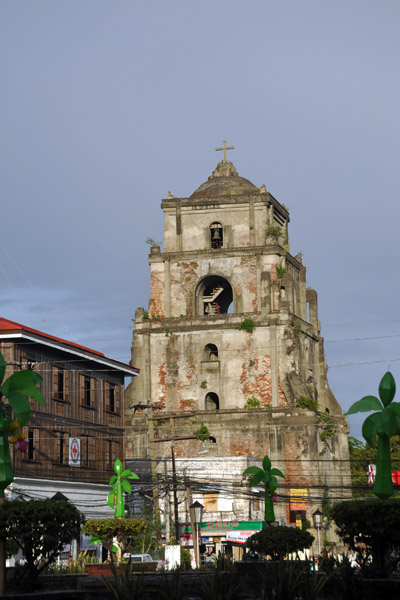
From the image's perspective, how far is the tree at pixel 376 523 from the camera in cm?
2258

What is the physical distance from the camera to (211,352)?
72.4 meters

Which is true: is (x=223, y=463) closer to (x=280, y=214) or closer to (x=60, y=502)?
(x=280, y=214)

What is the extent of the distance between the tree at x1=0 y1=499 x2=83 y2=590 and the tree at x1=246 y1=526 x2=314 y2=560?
949cm

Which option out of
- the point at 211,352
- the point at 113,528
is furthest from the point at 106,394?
the point at 113,528

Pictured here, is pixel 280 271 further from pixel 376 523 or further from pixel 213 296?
pixel 376 523

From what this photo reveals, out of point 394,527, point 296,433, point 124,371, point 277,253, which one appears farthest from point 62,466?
point 394,527

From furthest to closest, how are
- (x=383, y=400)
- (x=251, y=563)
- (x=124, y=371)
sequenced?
(x=124, y=371), (x=251, y=563), (x=383, y=400)

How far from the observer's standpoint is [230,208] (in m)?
73.5

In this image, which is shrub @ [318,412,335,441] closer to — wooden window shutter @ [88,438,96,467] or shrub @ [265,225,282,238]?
shrub @ [265,225,282,238]

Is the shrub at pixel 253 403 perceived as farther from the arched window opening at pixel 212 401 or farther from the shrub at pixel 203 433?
the shrub at pixel 203 433

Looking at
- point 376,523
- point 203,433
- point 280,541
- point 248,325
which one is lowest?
point 280,541

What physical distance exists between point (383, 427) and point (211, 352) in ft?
159

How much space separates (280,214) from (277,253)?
563 cm

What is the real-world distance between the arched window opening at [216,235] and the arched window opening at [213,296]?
2.56m
